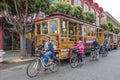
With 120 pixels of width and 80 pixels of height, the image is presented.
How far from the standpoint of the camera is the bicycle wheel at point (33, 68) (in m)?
9.74

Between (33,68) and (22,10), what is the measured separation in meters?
8.35

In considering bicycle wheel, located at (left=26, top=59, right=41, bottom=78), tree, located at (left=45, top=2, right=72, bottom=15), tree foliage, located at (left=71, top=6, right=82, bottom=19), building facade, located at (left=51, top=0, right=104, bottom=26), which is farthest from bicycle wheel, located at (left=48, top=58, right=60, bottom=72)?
building facade, located at (left=51, top=0, right=104, bottom=26)

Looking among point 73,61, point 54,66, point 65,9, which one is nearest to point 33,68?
point 54,66

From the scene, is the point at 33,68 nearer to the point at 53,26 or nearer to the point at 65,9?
the point at 53,26

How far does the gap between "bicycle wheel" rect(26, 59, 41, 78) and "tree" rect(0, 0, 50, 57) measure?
7016mm

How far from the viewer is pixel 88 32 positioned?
18422 millimetres

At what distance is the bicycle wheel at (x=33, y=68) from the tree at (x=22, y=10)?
7016 millimetres

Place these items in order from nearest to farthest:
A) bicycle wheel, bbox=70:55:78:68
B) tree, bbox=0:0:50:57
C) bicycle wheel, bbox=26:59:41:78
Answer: bicycle wheel, bbox=26:59:41:78
bicycle wheel, bbox=70:55:78:68
tree, bbox=0:0:50:57

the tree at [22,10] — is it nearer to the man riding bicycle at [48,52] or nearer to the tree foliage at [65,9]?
the tree foliage at [65,9]

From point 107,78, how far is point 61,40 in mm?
4729

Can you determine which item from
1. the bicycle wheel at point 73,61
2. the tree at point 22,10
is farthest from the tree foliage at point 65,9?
the bicycle wheel at point 73,61

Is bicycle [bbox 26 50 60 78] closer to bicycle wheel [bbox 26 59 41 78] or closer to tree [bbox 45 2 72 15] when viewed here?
bicycle wheel [bbox 26 59 41 78]

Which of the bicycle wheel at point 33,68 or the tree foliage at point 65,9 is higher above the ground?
the tree foliage at point 65,9

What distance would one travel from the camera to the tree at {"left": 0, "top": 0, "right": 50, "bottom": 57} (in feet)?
54.2
